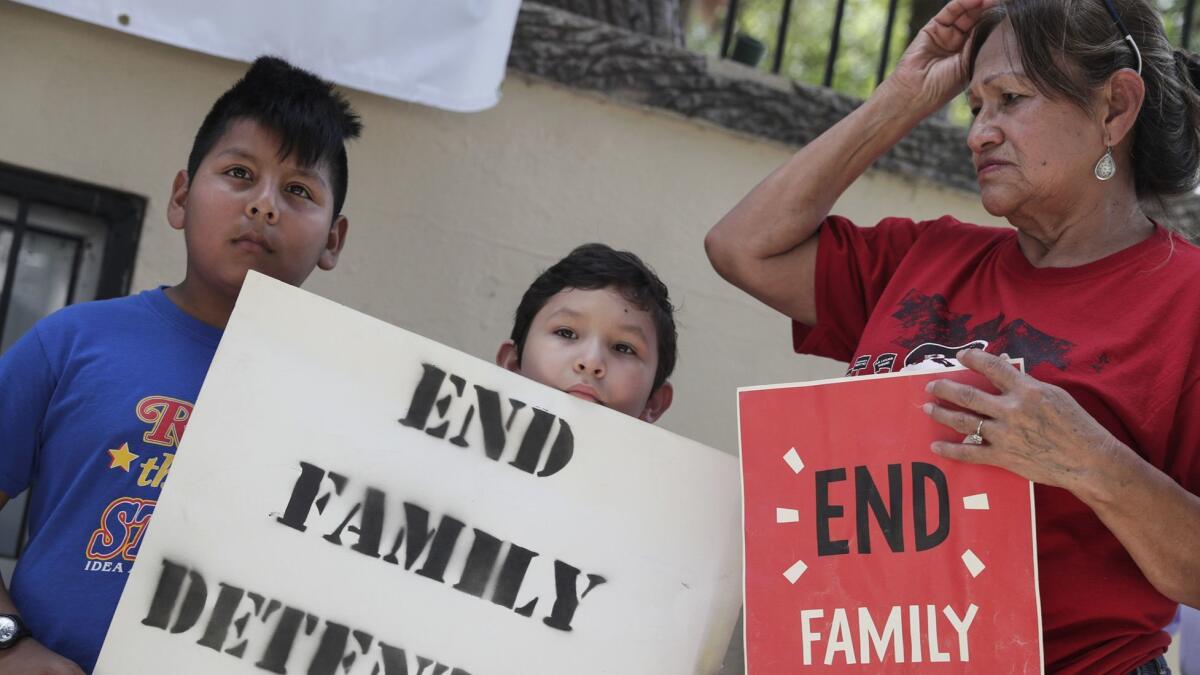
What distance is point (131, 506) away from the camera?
2094 millimetres

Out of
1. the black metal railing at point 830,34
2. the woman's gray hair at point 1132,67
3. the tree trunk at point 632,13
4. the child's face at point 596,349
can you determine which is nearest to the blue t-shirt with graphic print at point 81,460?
the child's face at point 596,349

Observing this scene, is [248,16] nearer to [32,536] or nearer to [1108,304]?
[32,536]

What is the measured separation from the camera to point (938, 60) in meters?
2.39

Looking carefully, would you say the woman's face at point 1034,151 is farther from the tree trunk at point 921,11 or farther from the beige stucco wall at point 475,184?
the tree trunk at point 921,11

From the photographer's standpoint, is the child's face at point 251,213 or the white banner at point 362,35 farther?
the white banner at point 362,35

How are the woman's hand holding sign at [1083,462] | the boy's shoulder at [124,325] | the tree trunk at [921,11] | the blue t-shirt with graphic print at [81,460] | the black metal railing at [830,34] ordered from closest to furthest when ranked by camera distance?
1. the woman's hand holding sign at [1083,462]
2. the blue t-shirt with graphic print at [81,460]
3. the boy's shoulder at [124,325]
4. the black metal railing at [830,34]
5. the tree trunk at [921,11]

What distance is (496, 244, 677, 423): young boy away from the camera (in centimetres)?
238

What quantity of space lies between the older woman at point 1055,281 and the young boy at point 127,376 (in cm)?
81

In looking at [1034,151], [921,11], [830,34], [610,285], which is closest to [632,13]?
[830,34]

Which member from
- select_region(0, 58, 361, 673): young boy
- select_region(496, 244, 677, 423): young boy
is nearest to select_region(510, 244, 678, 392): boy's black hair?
select_region(496, 244, 677, 423): young boy

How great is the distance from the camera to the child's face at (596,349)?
7.79ft

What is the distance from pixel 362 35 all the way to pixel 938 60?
1.33 m

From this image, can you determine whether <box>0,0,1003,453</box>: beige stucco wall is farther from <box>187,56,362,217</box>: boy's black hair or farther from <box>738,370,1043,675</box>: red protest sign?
<box>738,370,1043,675</box>: red protest sign

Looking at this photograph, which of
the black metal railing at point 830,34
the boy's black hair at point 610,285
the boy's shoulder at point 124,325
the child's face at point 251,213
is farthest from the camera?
the black metal railing at point 830,34
